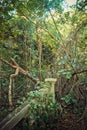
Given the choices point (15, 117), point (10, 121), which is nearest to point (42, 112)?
point (15, 117)

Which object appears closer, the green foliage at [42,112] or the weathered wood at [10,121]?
the weathered wood at [10,121]

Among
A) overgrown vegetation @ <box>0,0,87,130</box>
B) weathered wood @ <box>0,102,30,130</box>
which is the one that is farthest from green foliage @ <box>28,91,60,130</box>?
weathered wood @ <box>0,102,30,130</box>

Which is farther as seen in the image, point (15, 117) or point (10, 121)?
point (15, 117)

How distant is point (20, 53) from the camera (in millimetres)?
7055

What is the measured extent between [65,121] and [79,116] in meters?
0.49

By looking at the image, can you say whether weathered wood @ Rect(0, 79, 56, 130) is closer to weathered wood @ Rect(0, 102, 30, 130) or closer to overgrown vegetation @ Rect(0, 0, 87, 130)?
weathered wood @ Rect(0, 102, 30, 130)

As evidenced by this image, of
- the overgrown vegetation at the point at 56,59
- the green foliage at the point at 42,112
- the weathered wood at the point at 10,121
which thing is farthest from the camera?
the overgrown vegetation at the point at 56,59

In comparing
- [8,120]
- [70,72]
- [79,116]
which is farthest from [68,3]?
[8,120]

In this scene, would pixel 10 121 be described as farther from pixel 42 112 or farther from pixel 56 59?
pixel 56 59

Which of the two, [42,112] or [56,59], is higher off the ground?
[56,59]

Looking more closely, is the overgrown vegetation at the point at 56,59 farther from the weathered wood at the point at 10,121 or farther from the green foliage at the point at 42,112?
the weathered wood at the point at 10,121

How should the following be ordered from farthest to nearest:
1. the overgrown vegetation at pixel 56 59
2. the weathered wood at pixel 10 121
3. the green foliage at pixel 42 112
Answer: the overgrown vegetation at pixel 56 59
the green foliage at pixel 42 112
the weathered wood at pixel 10 121

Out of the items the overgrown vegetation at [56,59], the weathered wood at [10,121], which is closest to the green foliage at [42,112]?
the overgrown vegetation at [56,59]

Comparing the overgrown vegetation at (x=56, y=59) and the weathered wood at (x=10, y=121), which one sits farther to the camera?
the overgrown vegetation at (x=56, y=59)
